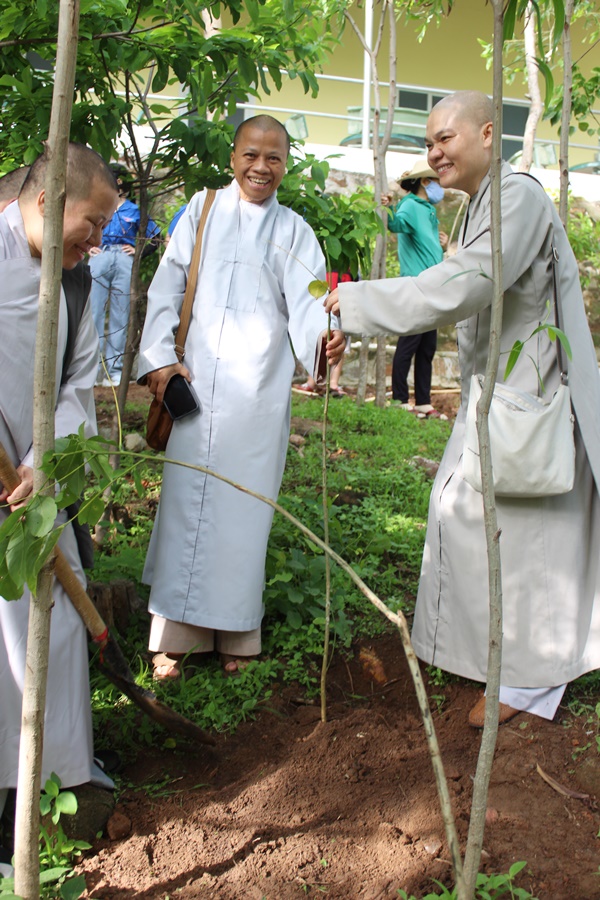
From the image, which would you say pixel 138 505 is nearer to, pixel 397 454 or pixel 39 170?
pixel 397 454

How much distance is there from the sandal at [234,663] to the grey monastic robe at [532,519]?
2.61 feet

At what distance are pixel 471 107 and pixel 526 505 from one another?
4.21 ft

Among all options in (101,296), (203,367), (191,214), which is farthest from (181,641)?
(101,296)

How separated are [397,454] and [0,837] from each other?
3976 millimetres

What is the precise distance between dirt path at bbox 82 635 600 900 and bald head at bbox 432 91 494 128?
1.93m

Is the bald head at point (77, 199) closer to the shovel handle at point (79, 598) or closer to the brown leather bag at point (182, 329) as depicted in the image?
the shovel handle at point (79, 598)

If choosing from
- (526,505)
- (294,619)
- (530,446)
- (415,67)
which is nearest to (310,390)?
(294,619)

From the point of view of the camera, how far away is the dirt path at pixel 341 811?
6.77 ft

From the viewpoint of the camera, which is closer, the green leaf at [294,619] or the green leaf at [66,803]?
the green leaf at [66,803]

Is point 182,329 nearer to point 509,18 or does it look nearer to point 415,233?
point 509,18

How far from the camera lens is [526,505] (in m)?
2.88

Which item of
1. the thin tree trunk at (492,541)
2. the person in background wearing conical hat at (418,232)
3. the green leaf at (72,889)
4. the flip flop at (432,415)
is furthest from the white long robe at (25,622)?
the flip flop at (432,415)

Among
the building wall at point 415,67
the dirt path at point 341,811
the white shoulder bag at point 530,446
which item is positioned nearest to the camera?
the dirt path at point 341,811

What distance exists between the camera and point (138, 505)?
4.62m
